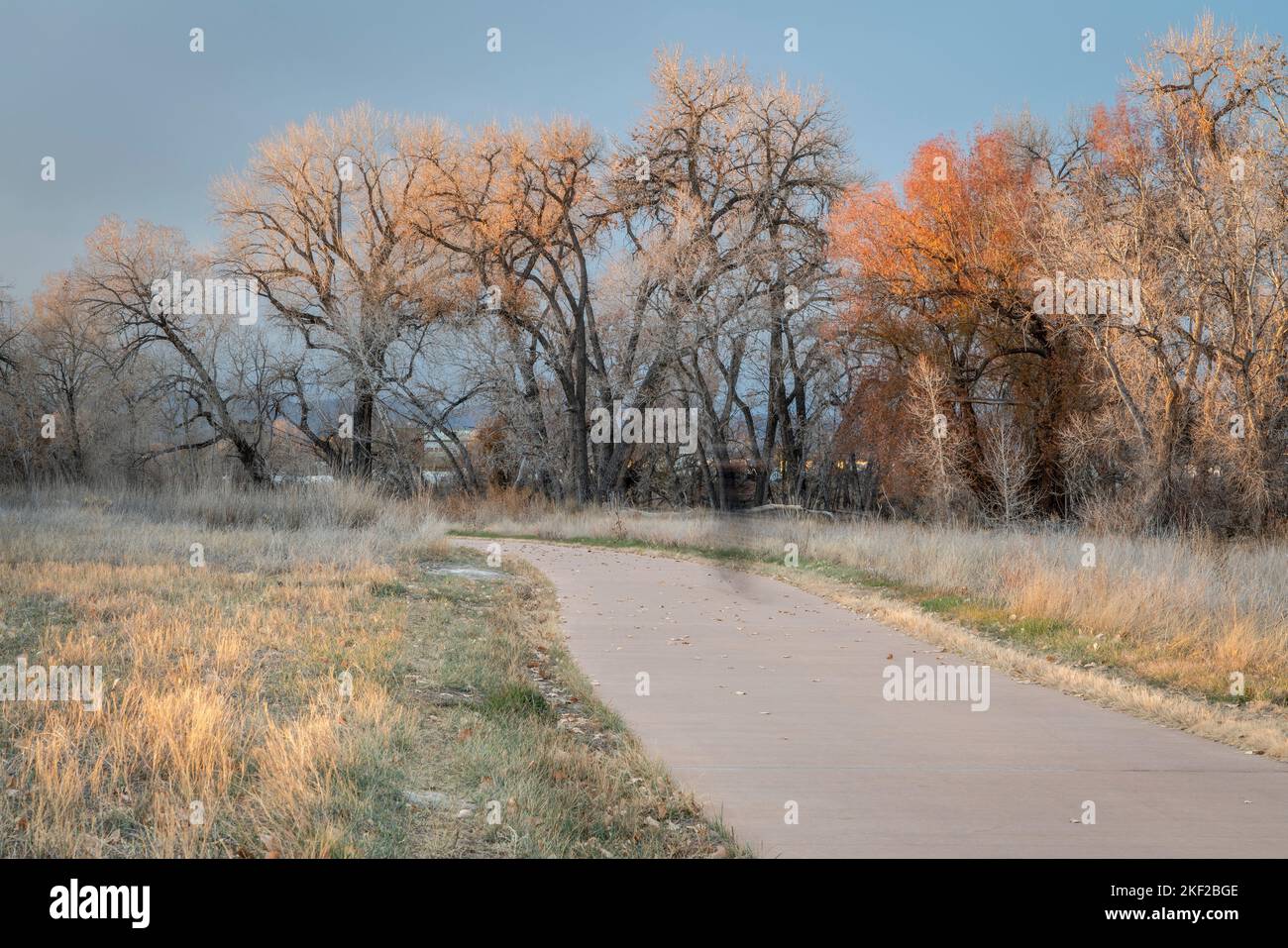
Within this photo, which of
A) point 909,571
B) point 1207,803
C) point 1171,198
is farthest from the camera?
point 1171,198

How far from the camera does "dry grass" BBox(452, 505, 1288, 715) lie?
11.0 metres

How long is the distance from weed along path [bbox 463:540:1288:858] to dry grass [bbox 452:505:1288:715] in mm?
1563

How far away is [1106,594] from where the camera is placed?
13844 mm

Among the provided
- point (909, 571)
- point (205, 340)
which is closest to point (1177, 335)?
point (909, 571)

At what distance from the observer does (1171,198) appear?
25875 mm

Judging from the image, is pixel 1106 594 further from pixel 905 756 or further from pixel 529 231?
pixel 529 231

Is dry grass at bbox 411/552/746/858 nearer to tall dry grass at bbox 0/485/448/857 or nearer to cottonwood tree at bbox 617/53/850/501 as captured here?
tall dry grass at bbox 0/485/448/857

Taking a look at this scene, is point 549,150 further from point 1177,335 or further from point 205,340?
point 1177,335

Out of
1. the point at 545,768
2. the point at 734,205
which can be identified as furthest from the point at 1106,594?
the point at 734,205

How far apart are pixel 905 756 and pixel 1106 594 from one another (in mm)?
7287

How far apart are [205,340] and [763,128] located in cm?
2365

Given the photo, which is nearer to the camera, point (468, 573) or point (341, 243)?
point (468, 573)

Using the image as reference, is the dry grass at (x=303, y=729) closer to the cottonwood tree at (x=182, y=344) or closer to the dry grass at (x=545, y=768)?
the dry grass at (x=545, y=768)

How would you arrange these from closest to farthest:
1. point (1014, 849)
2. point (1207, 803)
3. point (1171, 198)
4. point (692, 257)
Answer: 1. point (1014, 849)
2. point (1207, 803)
3. point (1171, 198)
4. point (692, 257)
